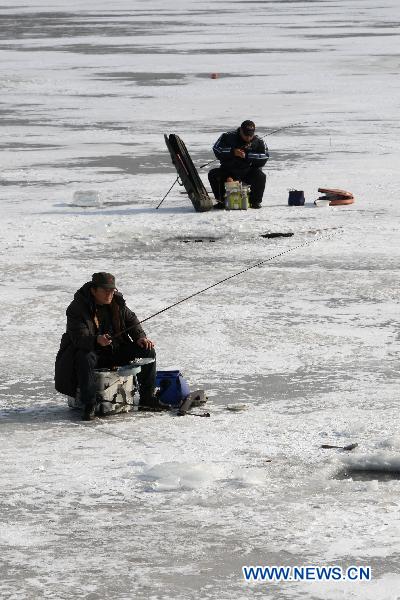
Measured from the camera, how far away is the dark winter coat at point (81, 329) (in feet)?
31.9

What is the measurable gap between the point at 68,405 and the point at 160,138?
1459 centimetres

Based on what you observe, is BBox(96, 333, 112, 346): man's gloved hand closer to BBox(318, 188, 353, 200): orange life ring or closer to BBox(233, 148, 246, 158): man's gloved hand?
BBox(233, 148, 246, 158): man's gloved hand

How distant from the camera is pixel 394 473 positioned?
28.6ft

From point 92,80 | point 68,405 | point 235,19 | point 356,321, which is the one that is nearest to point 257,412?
point 68,405

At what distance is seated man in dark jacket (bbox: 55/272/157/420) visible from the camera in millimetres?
9727

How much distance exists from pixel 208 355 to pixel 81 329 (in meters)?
2.03

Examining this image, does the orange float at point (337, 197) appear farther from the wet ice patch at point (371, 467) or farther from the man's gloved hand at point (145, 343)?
the wet ice patch at point (371, 467)

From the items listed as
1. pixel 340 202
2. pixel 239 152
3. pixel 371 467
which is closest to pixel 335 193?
pixel 340 202

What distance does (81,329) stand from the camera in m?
9.72

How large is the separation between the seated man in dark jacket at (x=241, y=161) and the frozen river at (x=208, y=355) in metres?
0.36

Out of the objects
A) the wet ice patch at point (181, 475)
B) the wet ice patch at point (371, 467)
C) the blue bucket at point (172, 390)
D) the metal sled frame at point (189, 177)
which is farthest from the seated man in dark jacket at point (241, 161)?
the wet ice patch at point (181, 475)

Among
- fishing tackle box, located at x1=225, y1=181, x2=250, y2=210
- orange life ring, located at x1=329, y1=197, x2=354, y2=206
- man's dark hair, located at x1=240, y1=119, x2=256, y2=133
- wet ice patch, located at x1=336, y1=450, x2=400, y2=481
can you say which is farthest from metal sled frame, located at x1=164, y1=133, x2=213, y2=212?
wet ice patch, located at x1=336, y1=450, x2=400, y2=481

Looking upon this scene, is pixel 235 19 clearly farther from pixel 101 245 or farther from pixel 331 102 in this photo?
pixel 101 245

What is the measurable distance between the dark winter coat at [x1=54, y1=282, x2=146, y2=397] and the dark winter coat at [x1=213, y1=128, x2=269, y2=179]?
8.17 meters
